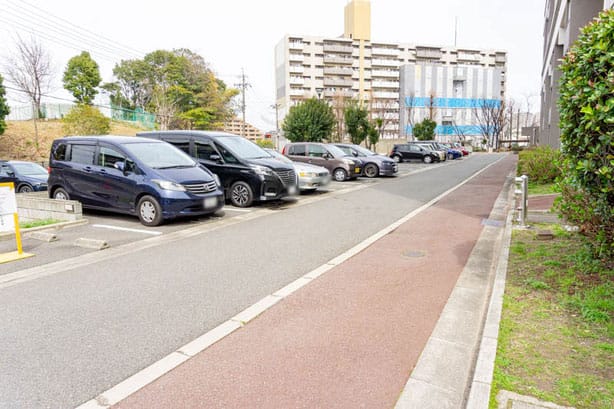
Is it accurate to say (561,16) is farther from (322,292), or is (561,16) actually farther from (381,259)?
(322,292)

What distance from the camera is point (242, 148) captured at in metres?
12.4

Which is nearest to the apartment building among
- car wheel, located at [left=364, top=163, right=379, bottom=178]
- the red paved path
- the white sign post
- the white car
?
car wheel, located at [left=364, top=163, right=379, bottom=178]

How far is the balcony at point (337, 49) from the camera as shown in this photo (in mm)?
83125

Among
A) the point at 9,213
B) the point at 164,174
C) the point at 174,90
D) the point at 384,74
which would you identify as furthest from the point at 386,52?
the point at 9,213

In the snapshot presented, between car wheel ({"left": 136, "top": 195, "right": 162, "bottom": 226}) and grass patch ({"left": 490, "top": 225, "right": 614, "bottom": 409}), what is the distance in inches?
266

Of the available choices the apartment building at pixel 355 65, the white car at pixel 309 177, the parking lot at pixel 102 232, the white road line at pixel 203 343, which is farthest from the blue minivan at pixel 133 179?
the apartment building at pixel 355 65

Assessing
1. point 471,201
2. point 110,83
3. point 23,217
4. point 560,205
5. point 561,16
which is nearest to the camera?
point 560,205

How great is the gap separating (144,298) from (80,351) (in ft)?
4.29

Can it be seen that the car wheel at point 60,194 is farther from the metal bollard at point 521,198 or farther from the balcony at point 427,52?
the balcony at point 427,52

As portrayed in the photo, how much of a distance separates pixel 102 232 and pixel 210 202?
2.27 meters

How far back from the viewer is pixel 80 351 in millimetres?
3707

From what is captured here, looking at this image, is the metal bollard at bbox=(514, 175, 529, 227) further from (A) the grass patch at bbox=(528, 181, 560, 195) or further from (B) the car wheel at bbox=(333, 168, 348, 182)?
(B) the car wheel at bbox=(333, 168, 348, 182)

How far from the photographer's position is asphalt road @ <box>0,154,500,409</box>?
339cm

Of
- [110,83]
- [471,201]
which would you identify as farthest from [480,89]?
[471,201]
